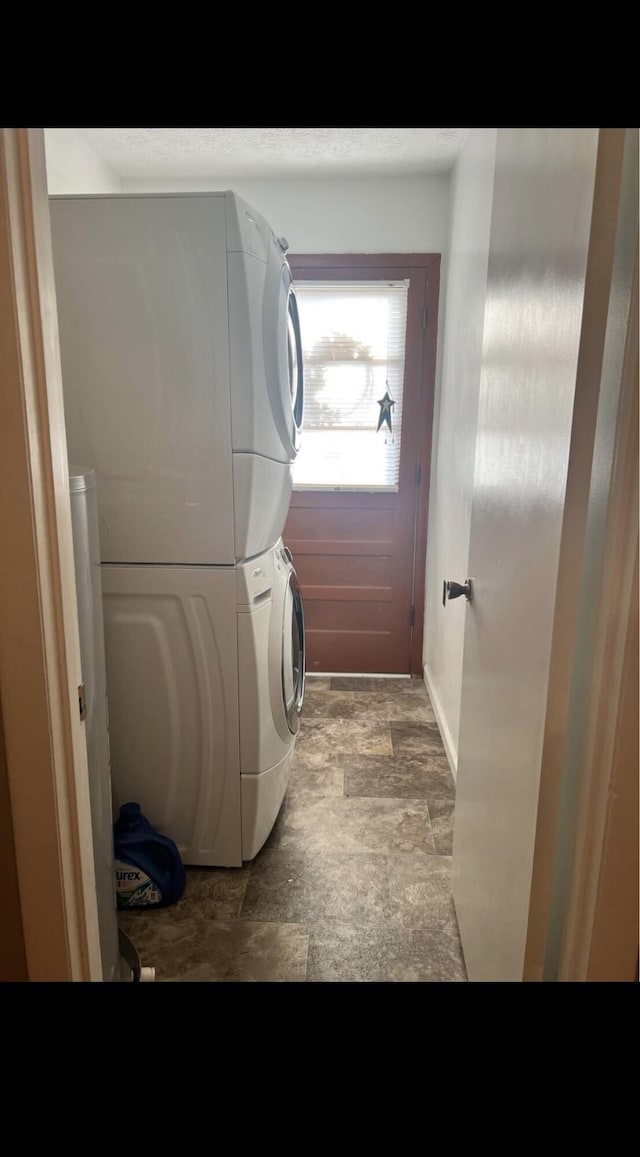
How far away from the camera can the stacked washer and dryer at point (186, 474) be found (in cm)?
175

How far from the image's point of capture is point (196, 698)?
1976mm

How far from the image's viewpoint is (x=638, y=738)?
75 centimetres

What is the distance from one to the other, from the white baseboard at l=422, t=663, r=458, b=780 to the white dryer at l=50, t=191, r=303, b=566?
133 centimetres

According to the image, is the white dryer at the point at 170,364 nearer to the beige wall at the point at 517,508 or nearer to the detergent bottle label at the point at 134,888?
the beige wall at the point at 517,508

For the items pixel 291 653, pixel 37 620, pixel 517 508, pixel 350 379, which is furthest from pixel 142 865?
pixel 350 379

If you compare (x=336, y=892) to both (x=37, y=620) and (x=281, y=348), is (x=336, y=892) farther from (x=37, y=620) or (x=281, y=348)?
(x=281, y=348)

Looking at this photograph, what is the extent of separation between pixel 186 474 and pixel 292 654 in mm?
818

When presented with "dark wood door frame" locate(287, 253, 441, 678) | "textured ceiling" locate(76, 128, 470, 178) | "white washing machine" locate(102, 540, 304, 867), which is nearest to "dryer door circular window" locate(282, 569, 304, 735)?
"white washing machine" locate(102, 540, 304, 867)

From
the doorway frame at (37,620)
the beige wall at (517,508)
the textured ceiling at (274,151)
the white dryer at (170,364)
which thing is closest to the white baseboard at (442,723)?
the beige wall at (517,508)

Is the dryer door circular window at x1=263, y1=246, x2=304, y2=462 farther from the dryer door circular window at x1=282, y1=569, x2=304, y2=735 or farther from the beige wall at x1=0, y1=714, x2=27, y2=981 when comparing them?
the beige wall at x1=0, y1=714, x2=27, y2=981

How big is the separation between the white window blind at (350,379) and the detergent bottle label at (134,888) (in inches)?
83.0

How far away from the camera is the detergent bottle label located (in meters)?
1.91
